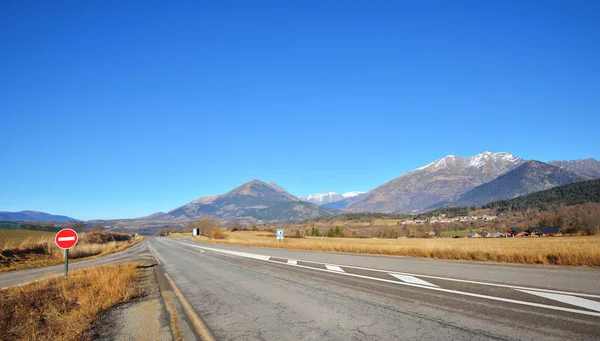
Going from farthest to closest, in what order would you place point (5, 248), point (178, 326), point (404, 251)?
point (5, 248) < point (404, 251) < point (178, 326)

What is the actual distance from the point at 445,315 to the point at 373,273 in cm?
587

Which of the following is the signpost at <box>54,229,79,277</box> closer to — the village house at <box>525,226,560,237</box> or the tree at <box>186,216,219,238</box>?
the tree at <box>186,216,219,238</box>

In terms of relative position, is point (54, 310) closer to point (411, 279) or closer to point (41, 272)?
point (411, 279)

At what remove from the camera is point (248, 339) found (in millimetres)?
5340

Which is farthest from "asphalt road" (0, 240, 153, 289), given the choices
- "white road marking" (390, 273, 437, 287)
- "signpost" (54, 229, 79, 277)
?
"white road marking" (390, 273, 437, 287)

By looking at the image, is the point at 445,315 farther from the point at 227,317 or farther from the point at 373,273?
the point at 373,273

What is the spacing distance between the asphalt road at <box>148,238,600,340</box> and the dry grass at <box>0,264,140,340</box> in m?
2.18

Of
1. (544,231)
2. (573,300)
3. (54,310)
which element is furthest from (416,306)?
(544,231)

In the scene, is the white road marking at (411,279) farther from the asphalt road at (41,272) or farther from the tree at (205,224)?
the tree at (205,224)

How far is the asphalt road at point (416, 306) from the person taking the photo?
4988 millimetres

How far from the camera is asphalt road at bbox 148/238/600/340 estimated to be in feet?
16.4

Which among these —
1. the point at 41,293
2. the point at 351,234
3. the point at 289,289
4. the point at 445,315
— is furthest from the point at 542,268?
the point at 351,234

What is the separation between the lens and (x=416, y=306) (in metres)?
6.54

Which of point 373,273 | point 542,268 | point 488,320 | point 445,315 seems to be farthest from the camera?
point 373,273
